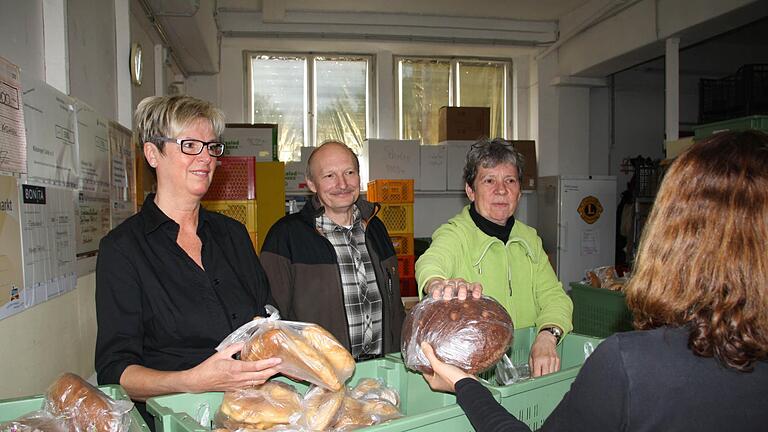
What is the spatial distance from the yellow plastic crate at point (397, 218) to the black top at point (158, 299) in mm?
3707

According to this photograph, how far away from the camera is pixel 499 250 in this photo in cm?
164

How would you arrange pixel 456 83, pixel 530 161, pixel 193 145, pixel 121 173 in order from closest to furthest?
pixel 193 145 < pixel 121 173 < pixel 530 161 < pixel 456 83

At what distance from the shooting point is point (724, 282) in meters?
0.73

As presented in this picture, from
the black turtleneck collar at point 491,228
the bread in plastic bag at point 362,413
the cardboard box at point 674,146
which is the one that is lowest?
the bread in plastic bag at point 362,413

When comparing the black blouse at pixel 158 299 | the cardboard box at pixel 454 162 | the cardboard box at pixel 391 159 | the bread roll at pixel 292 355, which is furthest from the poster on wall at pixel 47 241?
the cardboard box at pixel 454 162

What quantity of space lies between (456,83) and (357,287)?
5.67 m

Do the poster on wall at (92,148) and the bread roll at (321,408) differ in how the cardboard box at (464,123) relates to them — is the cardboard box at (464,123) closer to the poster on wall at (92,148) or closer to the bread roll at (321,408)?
the poster on wall at (92,148)

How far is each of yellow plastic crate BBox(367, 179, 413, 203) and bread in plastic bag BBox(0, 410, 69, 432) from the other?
4.27m

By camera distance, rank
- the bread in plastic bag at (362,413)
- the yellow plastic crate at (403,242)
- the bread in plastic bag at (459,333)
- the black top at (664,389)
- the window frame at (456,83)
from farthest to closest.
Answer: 1. the window frame at (456,83)
2. the yellow plastic crate at (403,242)
3. the bread in plastic bag at (459,333)
4. the bread in plastic bag at (362,413)
5. the black top at (664,389)

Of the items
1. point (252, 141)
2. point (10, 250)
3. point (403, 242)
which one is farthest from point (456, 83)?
point (10, 250)

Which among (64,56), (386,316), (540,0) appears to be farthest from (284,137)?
(386,316)

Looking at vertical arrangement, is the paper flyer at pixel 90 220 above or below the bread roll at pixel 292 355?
above

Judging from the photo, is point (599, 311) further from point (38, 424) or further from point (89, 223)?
point (38, 424)

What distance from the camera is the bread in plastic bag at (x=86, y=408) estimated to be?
2.93 feet
